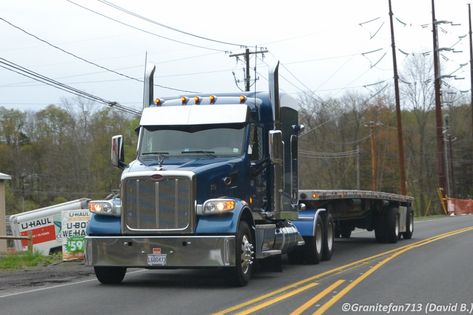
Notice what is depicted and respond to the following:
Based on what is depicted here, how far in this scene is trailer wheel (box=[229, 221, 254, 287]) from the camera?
432 inches

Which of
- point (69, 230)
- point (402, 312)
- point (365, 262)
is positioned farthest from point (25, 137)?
point (402, 312)

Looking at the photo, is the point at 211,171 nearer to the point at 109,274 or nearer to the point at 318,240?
the point at 109,274

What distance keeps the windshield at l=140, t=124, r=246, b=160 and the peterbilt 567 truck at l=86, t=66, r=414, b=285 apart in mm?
18

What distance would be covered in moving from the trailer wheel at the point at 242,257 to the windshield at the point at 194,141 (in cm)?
151

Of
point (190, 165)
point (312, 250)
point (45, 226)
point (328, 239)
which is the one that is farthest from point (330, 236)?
point (45, 226)

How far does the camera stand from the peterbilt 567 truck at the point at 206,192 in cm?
1089

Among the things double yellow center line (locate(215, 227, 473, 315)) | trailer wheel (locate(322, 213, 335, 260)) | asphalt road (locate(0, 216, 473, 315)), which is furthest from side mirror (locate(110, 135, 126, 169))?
trailer wheel (locate(322, 213, 335, 260))

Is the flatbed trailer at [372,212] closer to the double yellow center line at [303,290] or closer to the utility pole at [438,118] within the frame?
the double yellow center line at [303,290]

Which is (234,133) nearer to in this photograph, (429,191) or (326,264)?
(326,264)

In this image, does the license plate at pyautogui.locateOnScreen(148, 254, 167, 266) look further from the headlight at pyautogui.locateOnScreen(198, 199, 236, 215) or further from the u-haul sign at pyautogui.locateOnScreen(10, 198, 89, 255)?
the u-haul sign at pyautogui.locateOnScreen(10, 198, 89, 255)

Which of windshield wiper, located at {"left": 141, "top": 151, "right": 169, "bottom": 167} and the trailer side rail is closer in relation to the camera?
windshield wiper, located at {"left": 141, "top": 151, "right": 169, "bottom": 167}

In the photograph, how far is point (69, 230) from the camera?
59.8 ft

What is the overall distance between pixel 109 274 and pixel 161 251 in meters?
1.49

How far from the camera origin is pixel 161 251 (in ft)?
35.8
